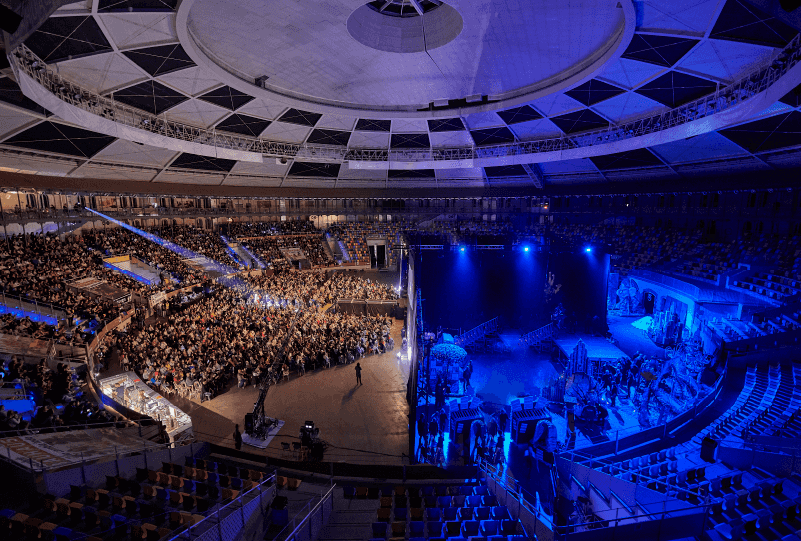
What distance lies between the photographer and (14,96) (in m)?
13.1

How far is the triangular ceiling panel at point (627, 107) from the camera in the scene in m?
16.3

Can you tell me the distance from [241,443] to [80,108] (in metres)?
12.9

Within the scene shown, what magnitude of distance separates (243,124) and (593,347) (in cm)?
1971

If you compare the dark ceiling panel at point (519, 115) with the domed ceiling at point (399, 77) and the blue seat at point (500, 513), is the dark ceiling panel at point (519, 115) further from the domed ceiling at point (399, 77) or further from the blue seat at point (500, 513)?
the blue seat at point (500, 513)

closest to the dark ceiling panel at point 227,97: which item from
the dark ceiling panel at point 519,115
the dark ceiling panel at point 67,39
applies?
the dark ceiling panel at point 67,39

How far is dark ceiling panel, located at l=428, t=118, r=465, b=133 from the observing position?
21016 millimetres

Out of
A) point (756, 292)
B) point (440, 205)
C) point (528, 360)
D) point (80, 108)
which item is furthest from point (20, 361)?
point (440, 205)

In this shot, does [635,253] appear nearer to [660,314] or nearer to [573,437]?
[660,314]

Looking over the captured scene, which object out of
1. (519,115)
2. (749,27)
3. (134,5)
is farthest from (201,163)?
(749,27)

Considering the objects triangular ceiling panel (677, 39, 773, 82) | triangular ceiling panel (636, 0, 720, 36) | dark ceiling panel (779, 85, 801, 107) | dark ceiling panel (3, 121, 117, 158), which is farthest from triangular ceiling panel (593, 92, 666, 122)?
dark ceiling panel (3, 121, 117, 158)

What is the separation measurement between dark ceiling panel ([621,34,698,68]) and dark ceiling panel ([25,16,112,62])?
1484cm

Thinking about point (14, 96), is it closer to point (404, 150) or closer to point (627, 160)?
point (404, 150)

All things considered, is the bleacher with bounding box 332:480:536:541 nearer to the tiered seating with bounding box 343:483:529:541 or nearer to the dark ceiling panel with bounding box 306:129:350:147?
the tiered seating with bounding box 343:483:529:541

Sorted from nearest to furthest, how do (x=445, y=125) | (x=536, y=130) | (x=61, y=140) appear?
(x=61, y=140) < (x=536, y=130) < (x=445, y=125)
